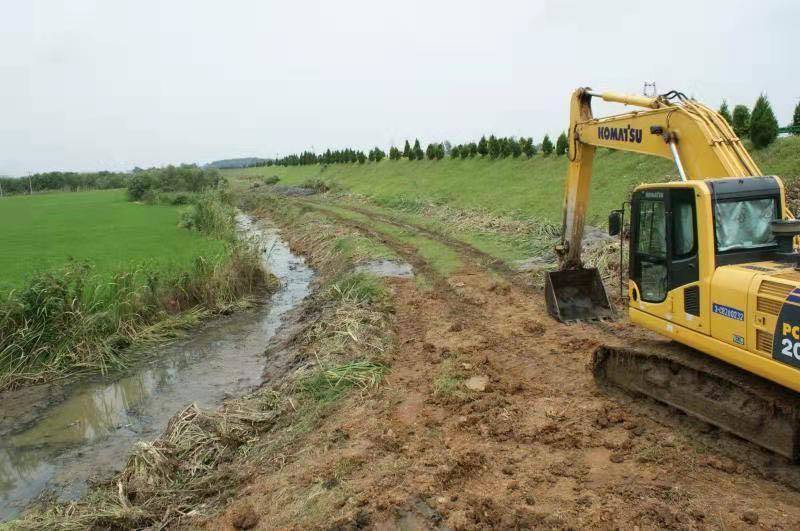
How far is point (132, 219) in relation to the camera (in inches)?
1107

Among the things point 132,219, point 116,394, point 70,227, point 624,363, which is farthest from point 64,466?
point 132,219

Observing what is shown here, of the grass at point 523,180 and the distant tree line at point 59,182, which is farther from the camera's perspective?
the distant tree line at point 59,182

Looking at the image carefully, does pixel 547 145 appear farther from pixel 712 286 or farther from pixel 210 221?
pixel 712 286

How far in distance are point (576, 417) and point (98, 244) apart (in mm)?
17593

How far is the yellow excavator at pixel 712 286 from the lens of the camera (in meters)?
4.55

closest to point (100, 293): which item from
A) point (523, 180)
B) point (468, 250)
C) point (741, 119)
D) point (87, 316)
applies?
point (87, 316)

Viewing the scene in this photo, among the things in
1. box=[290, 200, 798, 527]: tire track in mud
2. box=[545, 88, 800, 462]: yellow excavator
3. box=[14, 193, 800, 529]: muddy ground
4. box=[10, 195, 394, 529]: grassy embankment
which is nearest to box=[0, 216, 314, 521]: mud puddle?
box=[10, 195, 394, 529]: grassy embankment

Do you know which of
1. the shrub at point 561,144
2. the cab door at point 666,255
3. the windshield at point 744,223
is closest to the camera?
the windshield at point 744,223

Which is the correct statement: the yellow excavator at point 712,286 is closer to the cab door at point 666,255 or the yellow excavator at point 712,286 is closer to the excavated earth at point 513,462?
the cab door at point 666,255

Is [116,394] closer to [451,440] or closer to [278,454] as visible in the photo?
[278,454]

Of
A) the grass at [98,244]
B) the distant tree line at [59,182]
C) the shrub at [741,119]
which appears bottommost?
the grass at [98,244]

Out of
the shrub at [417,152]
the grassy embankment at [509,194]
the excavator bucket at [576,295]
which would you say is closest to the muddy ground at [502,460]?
the excavator bucket at [576,295]

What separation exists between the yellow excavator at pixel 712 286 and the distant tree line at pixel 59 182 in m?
82.7

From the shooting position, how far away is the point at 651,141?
6.92 metres
